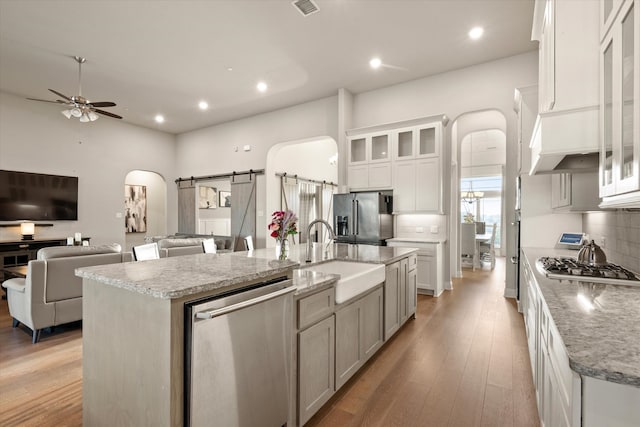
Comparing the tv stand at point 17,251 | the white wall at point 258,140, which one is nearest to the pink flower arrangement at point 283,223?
the white wall at point 258,140

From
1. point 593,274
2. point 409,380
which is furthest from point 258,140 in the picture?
point 593,274

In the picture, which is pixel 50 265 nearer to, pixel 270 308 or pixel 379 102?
pixel 270 308

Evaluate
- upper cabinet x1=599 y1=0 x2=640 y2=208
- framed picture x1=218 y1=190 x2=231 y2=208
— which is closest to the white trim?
upper cabinet x1=599 y1=0 x2=640 y2=208

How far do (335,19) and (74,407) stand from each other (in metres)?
4.35

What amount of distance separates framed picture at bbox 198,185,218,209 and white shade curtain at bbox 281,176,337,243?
244cm

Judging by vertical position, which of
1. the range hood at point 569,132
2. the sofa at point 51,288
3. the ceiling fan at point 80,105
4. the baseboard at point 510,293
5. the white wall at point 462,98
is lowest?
the baseboard at point 510,293

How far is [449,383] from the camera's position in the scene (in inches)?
89.5

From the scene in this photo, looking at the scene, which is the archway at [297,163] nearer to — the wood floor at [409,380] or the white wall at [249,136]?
the white wall at [249,136]

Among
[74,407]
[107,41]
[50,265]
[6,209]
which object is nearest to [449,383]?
[74,407]

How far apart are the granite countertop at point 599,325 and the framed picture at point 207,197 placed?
26.7 feet

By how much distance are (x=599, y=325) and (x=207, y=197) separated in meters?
8.61

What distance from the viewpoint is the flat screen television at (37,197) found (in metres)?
5.68

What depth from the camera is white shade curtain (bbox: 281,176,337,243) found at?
297 inches

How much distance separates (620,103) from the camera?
1159mm
